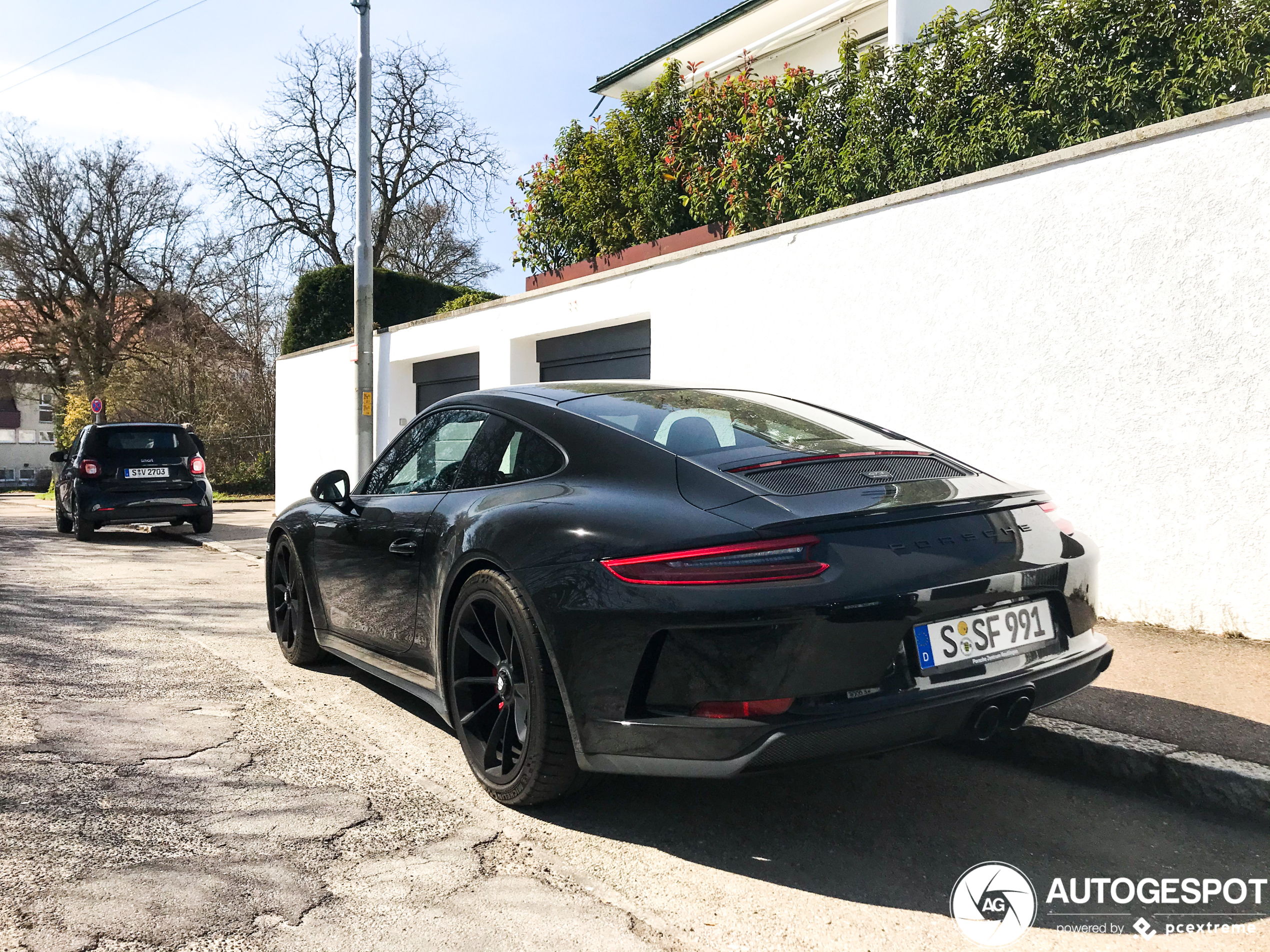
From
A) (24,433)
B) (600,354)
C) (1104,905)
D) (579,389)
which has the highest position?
(24,433)

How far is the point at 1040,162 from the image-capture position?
6.23 meters

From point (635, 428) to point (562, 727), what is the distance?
1.03 metres

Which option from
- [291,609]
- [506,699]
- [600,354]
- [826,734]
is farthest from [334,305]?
[826,734]

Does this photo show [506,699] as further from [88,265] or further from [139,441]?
[88,265]

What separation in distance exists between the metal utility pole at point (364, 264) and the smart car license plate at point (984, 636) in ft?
34.8

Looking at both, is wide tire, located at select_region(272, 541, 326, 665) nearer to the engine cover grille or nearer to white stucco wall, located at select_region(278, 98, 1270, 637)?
white stucco wall, located at select_region(278, 98, 1270, 637)

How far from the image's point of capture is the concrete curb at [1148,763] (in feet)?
10.8

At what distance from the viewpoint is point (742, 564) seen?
2.73m

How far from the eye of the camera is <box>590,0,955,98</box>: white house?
52.7ft

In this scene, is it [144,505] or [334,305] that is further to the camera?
[334,305]

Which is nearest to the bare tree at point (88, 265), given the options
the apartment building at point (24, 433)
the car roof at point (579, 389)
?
the apartment building at point (24, 433)

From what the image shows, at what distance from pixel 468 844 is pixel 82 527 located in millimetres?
12670

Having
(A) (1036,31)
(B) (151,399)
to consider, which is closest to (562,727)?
(A) (1036,31)

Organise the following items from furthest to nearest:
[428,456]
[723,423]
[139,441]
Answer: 1. [139,441]
2. [428,456]
3. [723,423]
